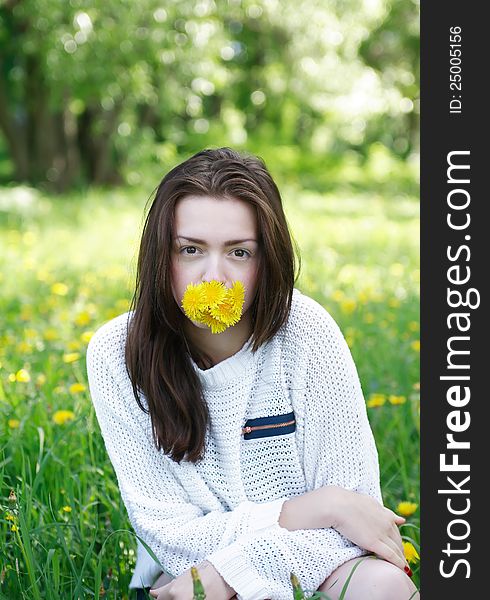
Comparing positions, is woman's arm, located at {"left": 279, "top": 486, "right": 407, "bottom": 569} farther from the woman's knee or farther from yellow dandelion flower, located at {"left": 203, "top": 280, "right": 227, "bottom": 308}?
yellow dandelion flower, located at {"left": 203, "top": 280, "right": 227, "bottom": 308}

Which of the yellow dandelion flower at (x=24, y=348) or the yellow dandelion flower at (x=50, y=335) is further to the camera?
the yellow dandelion flower at (x=50, y=335)

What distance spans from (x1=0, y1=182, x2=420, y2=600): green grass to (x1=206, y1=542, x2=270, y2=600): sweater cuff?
26 centimetres

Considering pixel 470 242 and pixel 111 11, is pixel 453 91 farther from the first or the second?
pixel 111 11

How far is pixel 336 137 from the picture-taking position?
807 inches

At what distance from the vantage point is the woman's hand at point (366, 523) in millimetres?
1844

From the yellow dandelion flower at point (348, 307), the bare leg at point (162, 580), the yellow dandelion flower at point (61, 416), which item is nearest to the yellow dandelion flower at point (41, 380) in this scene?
the yellow dandelion flower at point (61, 416)

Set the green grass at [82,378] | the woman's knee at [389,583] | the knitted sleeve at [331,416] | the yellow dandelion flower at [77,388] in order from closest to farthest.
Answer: the woman's knee at [389,583], the knitted sleeve at [331,416], the green grass at [82,378], the yellow dandelion flower at [77,388]

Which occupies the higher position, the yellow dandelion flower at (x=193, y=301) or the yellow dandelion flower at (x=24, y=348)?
the yellow dandelion flower at (x=193, y=301)

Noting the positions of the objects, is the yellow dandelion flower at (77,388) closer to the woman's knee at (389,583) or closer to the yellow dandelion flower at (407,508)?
the yellow dandelion flower at (407,508)

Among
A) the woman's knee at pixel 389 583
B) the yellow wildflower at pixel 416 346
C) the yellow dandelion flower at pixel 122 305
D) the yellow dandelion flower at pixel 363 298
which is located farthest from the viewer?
the yellow dandelion flower at pixel 363 298

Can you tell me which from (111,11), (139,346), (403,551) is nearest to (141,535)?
(139,346)

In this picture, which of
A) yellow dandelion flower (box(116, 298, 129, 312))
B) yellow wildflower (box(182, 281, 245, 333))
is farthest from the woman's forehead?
yellow dandelion flower (box(116, 298, 129, 312))

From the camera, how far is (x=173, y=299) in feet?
6.34

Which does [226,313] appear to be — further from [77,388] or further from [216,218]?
[77,388]
